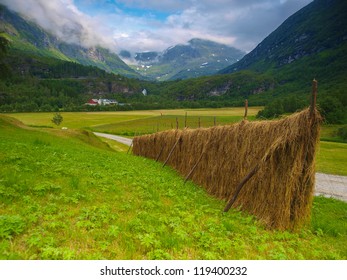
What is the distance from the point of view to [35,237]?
5309mm

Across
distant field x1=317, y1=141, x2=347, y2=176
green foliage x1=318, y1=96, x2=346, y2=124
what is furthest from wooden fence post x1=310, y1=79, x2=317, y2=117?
green foliage x1=318, y1=96, x2=346, y2=124

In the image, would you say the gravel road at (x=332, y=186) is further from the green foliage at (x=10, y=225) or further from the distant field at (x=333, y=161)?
the green foliage at (x=10, y=225)

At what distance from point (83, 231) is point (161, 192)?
5810 mm

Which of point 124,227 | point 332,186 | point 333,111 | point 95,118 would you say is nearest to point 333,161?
point 332,186

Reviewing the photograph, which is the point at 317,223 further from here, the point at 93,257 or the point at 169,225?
the point at 93,257

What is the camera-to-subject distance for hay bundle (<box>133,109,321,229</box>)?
8258mm

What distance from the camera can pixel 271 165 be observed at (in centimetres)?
887

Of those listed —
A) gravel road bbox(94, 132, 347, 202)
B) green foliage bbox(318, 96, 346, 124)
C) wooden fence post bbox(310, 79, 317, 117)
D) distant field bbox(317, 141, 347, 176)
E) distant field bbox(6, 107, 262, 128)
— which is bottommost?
distant field bbox(6, 107, 262, 128)

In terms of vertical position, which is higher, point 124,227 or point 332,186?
point 124,227

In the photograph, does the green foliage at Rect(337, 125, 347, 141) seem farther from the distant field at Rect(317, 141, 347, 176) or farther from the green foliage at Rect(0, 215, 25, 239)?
the green foliage at Rect(0, 215, 25, 239)

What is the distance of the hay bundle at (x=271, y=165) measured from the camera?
8.26 m

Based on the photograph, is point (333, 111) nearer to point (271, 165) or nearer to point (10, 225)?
point (271, 165)

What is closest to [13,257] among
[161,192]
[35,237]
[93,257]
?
[35,237]

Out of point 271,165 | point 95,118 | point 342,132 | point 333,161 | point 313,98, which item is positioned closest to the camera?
point 313,98
